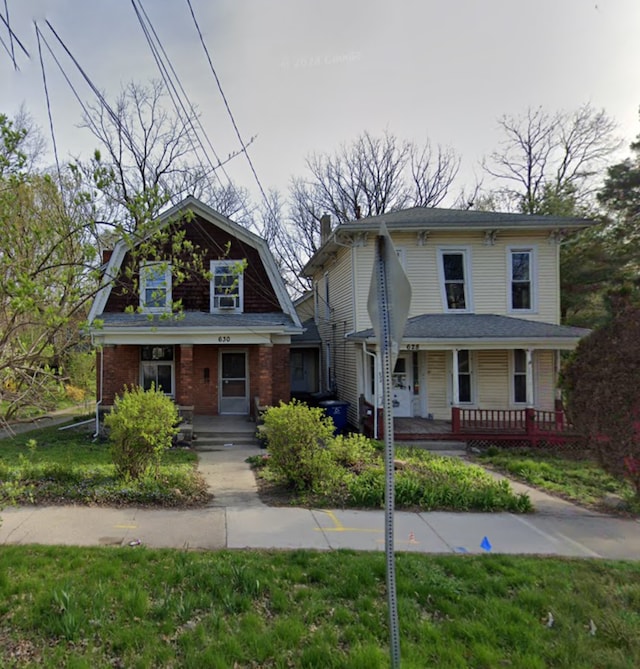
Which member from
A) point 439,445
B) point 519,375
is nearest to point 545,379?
point 519,375

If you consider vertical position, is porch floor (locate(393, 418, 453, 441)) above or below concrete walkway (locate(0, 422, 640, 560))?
above

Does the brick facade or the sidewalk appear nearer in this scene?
the sidewalk

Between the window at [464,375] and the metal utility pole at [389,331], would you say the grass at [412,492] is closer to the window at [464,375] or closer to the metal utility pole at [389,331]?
the metal utility pole at [389,331]

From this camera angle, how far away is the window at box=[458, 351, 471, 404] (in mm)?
13828

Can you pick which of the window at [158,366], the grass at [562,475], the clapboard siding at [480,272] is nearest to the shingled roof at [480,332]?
the clapboard siding at [480,272]

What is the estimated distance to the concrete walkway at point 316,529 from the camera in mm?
4895

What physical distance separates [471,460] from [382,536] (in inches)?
229

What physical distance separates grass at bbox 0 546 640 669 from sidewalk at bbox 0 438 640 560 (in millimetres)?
425

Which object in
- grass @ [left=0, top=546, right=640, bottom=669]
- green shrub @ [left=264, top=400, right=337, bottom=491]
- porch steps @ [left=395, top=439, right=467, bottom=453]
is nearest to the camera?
grass @ [left=0, top=546, right=640, bottom=669]

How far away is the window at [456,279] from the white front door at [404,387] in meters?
2.23

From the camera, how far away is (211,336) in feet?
41.9

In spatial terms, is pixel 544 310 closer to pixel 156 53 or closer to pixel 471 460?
pixel 471 460

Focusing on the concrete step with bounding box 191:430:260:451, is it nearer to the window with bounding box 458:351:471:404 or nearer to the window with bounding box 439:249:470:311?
the window with bounding box 458:351:471:404

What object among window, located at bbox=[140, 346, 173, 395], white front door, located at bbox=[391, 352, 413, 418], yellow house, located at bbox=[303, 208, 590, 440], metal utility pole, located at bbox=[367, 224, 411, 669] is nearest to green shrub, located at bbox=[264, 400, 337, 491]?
metal utility pole, located at bbox=[367, 224, 411, 669]
